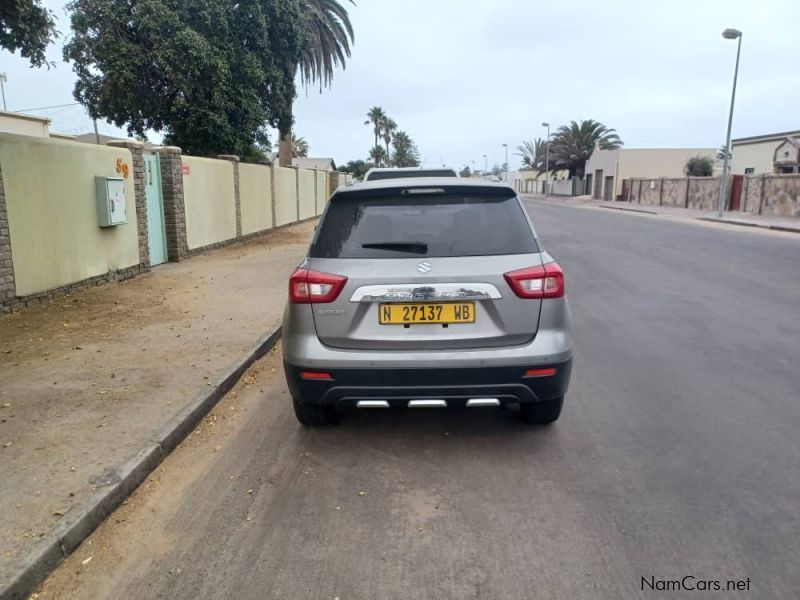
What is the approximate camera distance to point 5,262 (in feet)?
24.2

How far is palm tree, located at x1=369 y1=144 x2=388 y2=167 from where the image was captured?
87.0 meters

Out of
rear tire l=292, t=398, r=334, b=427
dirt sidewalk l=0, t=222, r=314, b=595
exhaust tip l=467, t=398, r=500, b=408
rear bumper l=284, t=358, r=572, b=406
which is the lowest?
dirt sidewalk l=0, t=222, r=314, b=595

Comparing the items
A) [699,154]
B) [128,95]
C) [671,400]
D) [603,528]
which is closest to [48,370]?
[603,528]

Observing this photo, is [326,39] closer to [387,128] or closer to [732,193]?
[732,193]

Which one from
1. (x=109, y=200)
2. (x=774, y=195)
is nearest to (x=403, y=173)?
(x=109, y=200)

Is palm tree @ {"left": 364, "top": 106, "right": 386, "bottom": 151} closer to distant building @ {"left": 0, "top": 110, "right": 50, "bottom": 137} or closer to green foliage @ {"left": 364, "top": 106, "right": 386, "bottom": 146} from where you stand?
green foliage @ {"left": 364, "top": 106, "right": 386, "bottom": 146}

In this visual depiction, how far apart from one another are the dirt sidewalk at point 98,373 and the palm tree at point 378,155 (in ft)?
257

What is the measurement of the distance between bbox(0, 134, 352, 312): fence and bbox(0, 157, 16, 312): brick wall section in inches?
0.5

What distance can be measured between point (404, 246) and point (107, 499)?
2149 mm

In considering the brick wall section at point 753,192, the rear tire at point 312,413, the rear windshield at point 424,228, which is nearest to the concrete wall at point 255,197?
the rear tire at point 312,413

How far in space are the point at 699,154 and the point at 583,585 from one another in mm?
62829

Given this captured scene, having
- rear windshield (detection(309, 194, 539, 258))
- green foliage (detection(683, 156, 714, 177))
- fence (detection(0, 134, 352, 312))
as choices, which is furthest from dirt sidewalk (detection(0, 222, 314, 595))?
green foliage (detection(683, 156, 714, 177))

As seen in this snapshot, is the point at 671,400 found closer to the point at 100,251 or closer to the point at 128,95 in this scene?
the point at 100,251

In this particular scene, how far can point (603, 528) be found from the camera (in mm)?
3123
